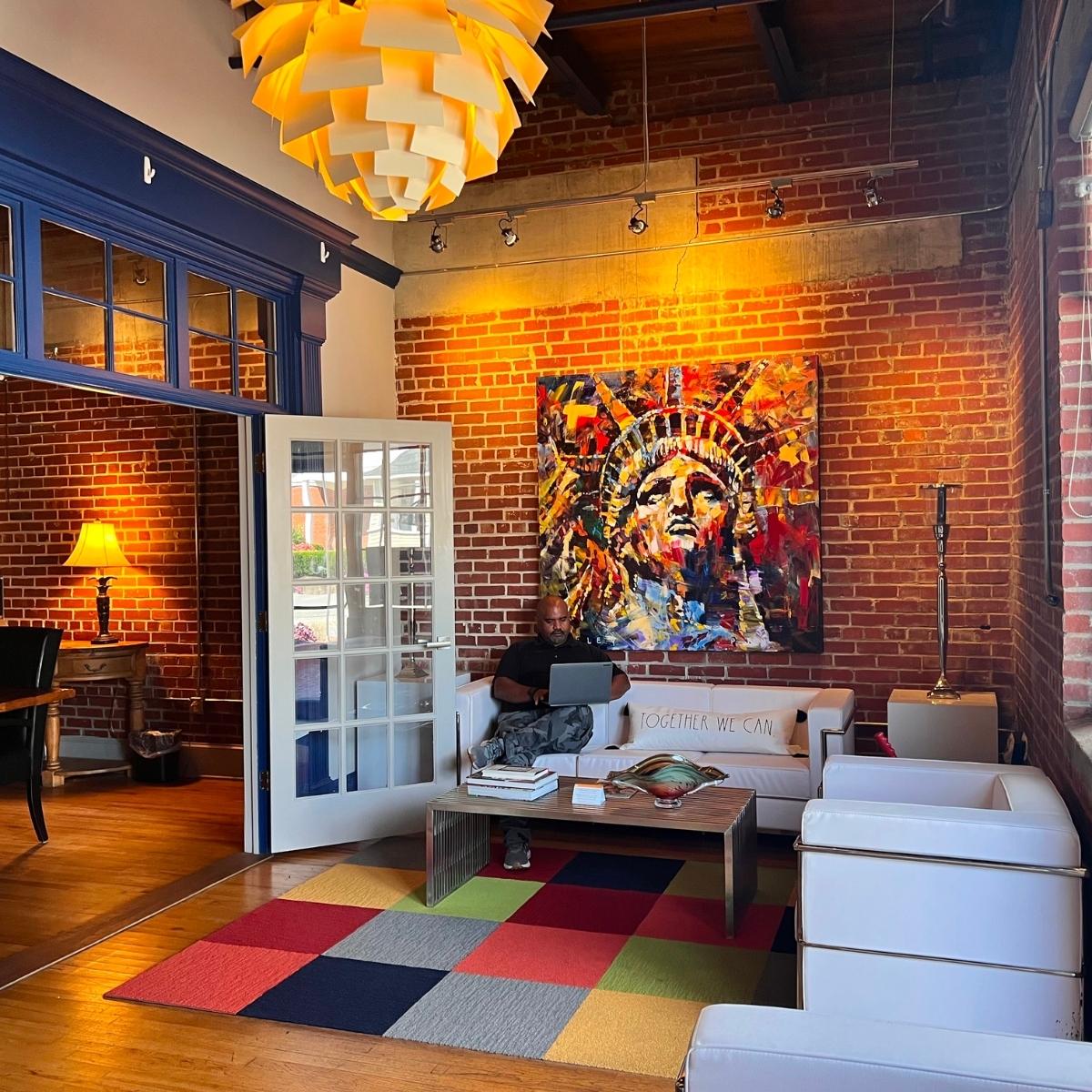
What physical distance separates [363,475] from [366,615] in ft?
2.44

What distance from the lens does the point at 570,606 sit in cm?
651

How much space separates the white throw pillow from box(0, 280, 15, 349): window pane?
3.56 metres

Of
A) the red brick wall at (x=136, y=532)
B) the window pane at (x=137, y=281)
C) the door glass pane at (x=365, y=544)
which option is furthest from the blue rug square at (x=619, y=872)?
the window pane at (x=137, y=281)

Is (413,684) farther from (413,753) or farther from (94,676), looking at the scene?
(94,676)

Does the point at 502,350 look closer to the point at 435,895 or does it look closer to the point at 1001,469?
the point at 1001,469

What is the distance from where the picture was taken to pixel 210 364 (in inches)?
206

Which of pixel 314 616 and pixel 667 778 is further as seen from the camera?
pixel 314 616

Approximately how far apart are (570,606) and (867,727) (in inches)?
70.8

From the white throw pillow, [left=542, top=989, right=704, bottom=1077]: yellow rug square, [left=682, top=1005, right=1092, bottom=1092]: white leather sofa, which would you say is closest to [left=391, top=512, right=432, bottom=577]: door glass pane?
the white throw pillow

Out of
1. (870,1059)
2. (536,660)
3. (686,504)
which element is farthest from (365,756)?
(870,1059)

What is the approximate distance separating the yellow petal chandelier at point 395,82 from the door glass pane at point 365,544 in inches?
117

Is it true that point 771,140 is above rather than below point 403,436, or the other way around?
above

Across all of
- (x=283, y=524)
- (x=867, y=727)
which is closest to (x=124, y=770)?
(x=283, y=524)

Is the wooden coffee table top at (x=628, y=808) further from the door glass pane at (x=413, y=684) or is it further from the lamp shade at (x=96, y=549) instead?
the lamp shade at (x=96, y=549)
